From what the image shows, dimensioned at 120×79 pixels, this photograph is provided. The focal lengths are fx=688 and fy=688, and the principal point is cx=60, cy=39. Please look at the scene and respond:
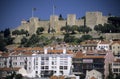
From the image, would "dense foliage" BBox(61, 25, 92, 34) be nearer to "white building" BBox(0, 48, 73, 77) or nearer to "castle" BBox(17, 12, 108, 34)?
"castle" BBox(17, 12, 108, 34)

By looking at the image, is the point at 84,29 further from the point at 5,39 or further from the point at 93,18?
the point at 5,39

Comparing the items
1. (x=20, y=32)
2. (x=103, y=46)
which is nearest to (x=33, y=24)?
(x=20, y=32)

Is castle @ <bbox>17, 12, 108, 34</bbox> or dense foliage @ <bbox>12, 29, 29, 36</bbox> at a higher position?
castle @ <bbox>17, 12, 108, 34</bbox>

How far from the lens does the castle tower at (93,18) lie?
2769cm

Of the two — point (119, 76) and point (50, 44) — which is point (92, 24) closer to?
point (50, 44)

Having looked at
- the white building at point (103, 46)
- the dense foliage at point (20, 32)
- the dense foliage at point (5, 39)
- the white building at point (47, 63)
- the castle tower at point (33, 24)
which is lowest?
the white building at point (47, 63)

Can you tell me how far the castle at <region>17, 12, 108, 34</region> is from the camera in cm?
2777

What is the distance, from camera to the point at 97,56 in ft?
63.1

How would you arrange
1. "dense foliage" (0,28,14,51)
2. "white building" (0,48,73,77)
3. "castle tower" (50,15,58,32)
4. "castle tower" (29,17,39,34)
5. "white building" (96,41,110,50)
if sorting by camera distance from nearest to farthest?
"white building" (0,48,73,77), "white building" (96,41,110,50), "dense foliage" (0,28,14,51), "castle tower" (50,15,58,32), "castle tower" (29,17,39,34)

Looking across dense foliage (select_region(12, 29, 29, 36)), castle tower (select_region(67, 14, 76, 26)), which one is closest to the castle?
castle tower (select_region(67, 14, 76, 26))

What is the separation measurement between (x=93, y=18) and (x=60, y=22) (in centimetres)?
165

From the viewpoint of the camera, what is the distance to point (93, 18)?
91.1 feet

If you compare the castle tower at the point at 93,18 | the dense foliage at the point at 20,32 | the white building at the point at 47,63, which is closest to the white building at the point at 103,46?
the white building at the point at 47,63

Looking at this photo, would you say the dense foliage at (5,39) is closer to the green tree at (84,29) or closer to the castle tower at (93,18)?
the green tree at (84,29)
